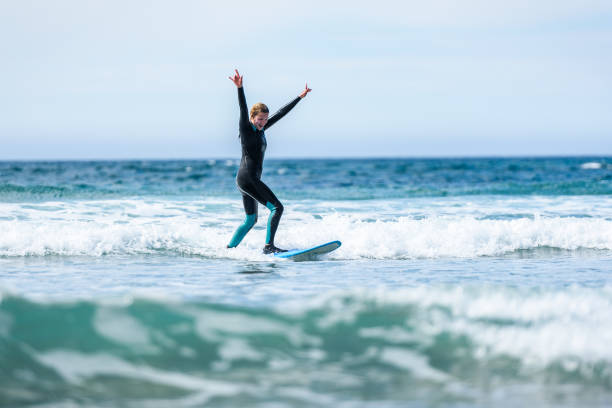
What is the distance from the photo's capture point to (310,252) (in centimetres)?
945

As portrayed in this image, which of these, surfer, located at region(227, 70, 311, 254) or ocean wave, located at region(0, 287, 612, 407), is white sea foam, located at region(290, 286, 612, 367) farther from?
surfer, located at region(227, 70, 311, 254)

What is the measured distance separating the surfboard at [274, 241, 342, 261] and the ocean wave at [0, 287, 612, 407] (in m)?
3.15

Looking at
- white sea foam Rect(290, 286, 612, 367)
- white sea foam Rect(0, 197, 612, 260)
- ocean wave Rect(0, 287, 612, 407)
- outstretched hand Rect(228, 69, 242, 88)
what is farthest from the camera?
white sea foam Rect(0, 197, 612, 260)

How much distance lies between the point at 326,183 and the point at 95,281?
23158 mm

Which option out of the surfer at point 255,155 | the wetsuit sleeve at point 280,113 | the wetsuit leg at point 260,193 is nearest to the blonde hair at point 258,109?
the surfer at point 255,155

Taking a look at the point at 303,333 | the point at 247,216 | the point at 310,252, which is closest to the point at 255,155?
the point at 247,216

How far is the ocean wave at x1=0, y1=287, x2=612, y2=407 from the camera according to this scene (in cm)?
459

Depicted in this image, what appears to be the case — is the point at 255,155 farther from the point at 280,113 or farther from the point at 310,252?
the point at 310,252

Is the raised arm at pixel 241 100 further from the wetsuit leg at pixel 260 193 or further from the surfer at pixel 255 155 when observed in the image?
the wetsuit leg at pixel 260 193

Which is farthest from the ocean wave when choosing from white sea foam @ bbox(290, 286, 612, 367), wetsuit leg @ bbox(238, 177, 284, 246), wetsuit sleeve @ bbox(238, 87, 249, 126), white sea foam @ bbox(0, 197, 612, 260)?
white sea foam @ bbox(0, 197, 612, 260)

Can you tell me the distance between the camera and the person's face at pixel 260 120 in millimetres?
8594

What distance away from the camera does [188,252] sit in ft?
33.6

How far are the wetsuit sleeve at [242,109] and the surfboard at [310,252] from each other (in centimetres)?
206

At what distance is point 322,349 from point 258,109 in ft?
13.9
